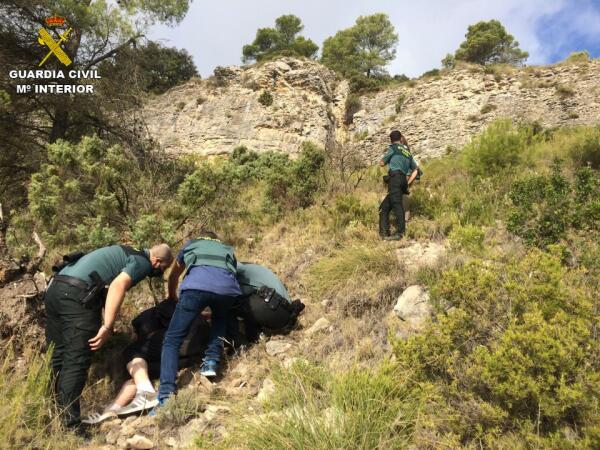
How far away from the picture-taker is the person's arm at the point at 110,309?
2.93 m

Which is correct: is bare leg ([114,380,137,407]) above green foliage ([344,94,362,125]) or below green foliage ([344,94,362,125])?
below

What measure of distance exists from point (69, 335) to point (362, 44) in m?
28.5

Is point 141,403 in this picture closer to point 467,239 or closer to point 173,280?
point 173,280

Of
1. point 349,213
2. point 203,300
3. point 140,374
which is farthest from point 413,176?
point 140,374

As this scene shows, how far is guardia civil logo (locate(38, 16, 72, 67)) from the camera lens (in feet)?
28.3

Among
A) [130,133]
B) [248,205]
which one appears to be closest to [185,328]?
[248,205]

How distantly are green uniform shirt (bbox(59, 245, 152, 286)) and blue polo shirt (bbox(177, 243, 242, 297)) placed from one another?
0.38m

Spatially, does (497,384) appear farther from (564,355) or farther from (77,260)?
(77,260)

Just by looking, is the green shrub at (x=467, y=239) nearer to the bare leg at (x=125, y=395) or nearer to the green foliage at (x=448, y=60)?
the bare leg at (x=125, y=395)

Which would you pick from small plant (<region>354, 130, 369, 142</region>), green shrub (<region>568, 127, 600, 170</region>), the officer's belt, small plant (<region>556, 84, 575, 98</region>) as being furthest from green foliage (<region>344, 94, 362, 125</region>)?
the officer's belt

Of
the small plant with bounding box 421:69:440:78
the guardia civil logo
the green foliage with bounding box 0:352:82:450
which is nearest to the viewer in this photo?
the green foliage with bounding box 0:352:82:450

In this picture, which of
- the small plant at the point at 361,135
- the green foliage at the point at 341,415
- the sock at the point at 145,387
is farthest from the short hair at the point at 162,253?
the small plant at the point at 361,135

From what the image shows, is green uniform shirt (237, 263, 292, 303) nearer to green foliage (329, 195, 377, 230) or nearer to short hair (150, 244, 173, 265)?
short hair (150, 244, 173, 265)

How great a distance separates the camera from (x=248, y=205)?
8.06 m
